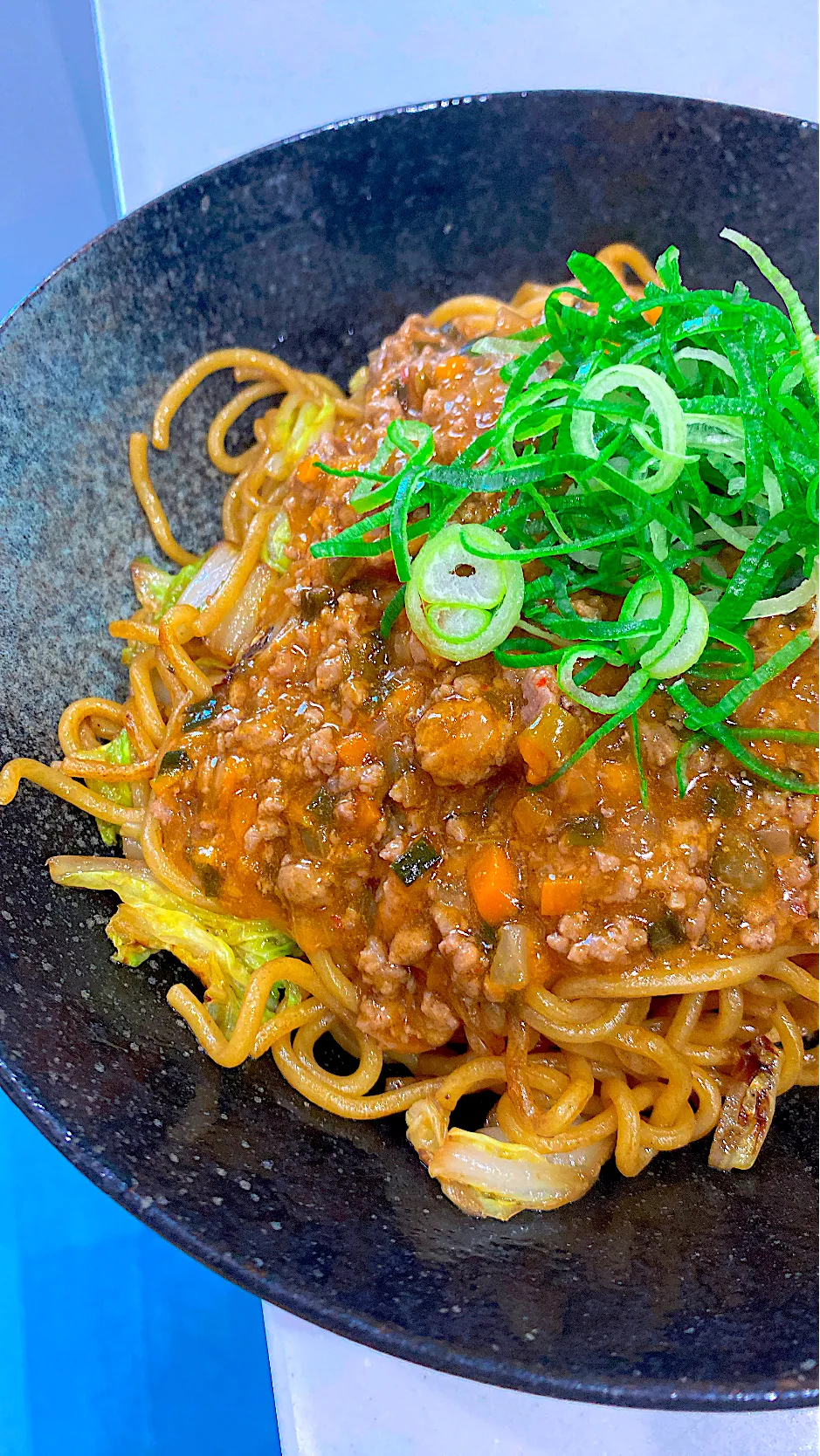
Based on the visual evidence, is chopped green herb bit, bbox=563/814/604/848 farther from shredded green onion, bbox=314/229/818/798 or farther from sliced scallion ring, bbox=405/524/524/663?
sliced scallion ring, bbox=405/524/524/663

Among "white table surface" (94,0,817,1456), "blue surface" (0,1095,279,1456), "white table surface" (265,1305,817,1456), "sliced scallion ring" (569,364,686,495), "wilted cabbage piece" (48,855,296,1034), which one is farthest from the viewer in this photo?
"white table surface" (94,0,817,1456)

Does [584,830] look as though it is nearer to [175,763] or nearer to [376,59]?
[175,763]

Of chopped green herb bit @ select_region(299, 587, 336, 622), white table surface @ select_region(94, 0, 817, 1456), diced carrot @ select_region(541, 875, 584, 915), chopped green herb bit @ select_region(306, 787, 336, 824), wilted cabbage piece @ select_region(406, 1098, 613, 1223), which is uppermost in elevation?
white table surface @ select_region(94, 0, 817, 1456)

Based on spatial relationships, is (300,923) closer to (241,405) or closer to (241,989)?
(241,989)

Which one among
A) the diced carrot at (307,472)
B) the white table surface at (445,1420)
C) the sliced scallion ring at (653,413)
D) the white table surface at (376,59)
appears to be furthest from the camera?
the white table surface at (376,59)

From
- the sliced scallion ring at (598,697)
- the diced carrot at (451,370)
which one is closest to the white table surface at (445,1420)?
the sliced scallion ring at (598,697)

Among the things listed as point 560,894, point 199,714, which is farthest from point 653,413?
point 199,714

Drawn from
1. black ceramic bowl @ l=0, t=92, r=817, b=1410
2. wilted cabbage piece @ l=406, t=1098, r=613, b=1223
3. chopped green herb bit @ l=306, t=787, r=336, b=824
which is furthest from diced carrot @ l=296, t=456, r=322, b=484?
wilted cabbage piece @ l=406, t=1098, r=613, b=1223

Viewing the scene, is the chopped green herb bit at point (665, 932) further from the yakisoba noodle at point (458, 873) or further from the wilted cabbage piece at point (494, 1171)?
the wilted cabbage piece at point (494, 1171)
